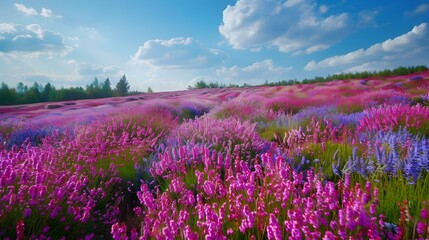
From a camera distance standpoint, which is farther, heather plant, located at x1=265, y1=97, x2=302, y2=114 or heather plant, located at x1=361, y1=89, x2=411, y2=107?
heather plant, located at x1=265, y1=97, x2=302, y2=114

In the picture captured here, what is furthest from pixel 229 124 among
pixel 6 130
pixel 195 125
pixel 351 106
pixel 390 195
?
pixel 6 130

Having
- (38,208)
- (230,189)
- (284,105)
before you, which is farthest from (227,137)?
(284,105)

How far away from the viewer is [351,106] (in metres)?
8.53

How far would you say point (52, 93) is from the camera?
4156 cm

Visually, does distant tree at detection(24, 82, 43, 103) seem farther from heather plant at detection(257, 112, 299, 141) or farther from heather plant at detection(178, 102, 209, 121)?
heather plant at detection(257, 112, 299, 141)

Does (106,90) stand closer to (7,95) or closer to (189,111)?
(7,95)

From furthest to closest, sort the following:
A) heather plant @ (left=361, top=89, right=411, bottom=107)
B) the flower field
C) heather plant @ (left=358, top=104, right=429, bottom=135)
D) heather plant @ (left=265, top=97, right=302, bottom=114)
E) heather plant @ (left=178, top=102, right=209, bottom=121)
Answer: heather plant @ (left=178, top=102, right=209, bottom=121), heather plant @ (left=265, top=97, right=302, bottom=114), heather plant @ (left=361, top=89, right=411, bottom=107), heather plant @ (left=358, top=104, right=429, bottom=135), the flower field

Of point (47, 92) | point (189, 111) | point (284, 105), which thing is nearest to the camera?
point (284, 105)

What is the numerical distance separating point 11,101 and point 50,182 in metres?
39.9

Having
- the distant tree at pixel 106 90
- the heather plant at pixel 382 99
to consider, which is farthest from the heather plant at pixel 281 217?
the distant tree at pixel 106 90

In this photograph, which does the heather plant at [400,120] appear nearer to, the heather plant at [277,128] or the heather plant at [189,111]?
the heather plant at [277,128]

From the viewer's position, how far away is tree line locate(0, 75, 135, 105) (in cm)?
3531

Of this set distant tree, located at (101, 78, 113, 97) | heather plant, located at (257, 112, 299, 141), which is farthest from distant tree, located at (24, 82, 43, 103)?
heather plant, located at (257, 112, 299, 141)

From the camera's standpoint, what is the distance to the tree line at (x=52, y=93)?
35.3m
